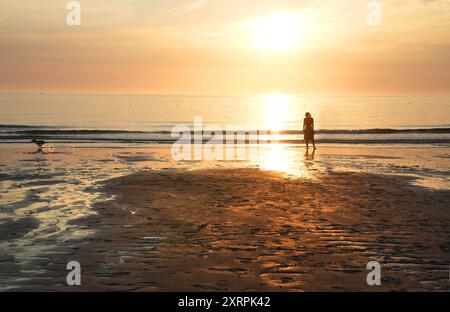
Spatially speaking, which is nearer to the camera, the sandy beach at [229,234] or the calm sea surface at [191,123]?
the sandy beach at [229,234]

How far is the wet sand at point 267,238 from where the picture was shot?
23.9 feet

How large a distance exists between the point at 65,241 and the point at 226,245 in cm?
331

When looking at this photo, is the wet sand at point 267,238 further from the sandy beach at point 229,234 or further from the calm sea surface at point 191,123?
the calm sea surface at point 191,123

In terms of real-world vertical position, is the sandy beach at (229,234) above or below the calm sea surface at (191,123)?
below

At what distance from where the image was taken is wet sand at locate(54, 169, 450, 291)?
7.28m

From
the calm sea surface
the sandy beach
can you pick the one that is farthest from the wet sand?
the calm sea surface

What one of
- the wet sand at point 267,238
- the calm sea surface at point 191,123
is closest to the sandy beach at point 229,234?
the wet sand at point 267,238

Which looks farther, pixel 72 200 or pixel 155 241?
pixel 72 200

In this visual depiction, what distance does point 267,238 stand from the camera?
967cm

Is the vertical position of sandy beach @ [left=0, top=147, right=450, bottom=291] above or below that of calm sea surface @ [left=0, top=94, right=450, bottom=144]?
below

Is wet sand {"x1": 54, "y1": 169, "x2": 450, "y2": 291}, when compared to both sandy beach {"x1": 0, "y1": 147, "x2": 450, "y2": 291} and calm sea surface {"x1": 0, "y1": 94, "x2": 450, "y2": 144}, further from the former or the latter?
calm sea surface {"x1": 0, "y1": 94, "x2": 450, "y2": 144}

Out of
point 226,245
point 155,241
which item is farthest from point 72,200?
point 226,245
